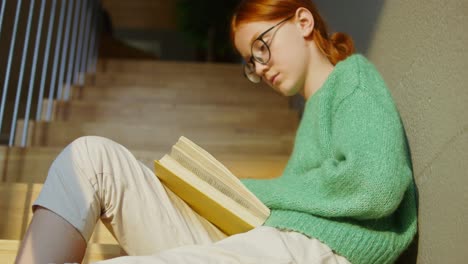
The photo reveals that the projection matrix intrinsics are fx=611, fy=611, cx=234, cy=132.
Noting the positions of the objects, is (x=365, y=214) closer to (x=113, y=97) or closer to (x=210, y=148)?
(x=210, y=148)

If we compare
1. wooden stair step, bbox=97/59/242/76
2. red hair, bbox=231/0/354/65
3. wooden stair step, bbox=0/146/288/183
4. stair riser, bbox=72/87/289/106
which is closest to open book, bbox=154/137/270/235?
red hair, bbox=231/0/354/65

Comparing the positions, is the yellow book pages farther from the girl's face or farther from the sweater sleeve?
the girl's face

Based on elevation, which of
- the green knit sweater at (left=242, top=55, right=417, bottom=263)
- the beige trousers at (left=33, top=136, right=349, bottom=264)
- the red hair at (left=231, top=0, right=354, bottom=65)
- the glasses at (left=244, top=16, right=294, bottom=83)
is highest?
the red hair at (left=231, top=0, right=354, bottom=65)

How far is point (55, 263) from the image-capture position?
3.26ft

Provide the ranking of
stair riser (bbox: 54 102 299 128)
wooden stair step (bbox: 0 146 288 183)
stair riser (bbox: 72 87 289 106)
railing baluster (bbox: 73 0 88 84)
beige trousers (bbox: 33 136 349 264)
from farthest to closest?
1. railing baluster (bbox: 73 0 88 84)
2. stair riser (bbox: 72 87 289 106)
3. stair riser (bbox: 54 102 299 128)
4. wooden stair step (bbox: 0 146 288 183)
5. beige trousers (bbox: 33 136 349 264)

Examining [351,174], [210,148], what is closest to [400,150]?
[351,174]

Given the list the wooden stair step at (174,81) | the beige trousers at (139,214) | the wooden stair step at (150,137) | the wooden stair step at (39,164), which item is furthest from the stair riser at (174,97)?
the beige trousers at (139,214)

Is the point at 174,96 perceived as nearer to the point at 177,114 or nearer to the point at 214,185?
the point at 177,114

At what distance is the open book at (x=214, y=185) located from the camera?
1.10m

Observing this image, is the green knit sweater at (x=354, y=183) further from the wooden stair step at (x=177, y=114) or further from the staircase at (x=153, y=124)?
the wooden stair step at (x=177, y=114)

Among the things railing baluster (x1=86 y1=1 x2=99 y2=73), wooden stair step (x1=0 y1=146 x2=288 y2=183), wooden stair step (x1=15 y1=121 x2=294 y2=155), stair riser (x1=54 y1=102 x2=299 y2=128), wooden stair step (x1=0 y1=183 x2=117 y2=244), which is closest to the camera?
wooden stair step (x1=0 y1=183 x2=117 y2=244)

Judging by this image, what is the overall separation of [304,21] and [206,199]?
1.62 ft

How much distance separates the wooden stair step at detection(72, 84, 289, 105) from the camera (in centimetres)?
310

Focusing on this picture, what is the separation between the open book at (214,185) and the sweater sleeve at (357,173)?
2.3 inches
